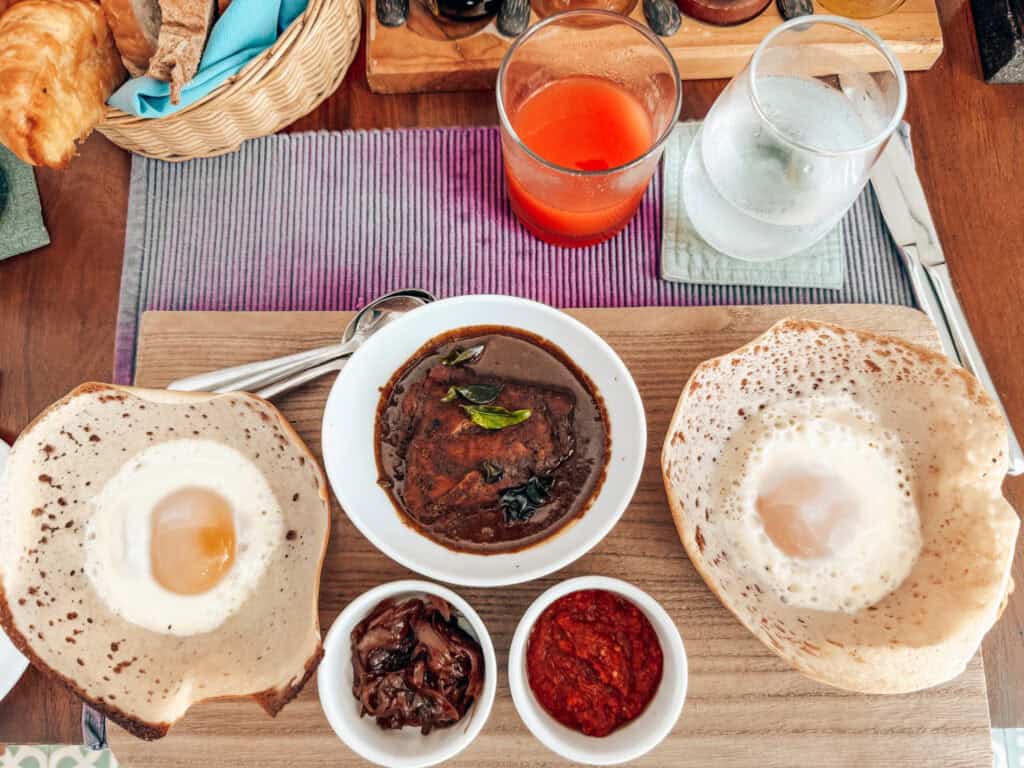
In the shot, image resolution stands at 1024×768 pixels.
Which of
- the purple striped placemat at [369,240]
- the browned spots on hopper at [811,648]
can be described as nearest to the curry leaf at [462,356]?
the purple striped placemat at [369,240]

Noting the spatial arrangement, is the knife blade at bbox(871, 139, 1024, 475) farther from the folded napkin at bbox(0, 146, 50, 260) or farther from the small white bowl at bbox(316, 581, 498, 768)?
the folded napkin at bbox(0, 146, 50, 260)

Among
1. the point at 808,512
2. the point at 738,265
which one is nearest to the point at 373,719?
the point at 808,512

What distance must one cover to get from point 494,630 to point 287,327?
3.03ft

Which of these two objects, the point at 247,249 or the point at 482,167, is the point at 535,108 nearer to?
the point at 482,167

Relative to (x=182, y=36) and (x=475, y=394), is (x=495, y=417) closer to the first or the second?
(x=475, y=394)

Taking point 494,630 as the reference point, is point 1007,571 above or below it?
above

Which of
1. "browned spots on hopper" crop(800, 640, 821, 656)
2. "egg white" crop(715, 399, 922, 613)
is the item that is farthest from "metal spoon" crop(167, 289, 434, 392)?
"browned spots on hopper" crop(800, 640, 821, 656)

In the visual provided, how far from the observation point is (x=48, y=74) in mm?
A: 1675

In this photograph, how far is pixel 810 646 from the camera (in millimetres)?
1677

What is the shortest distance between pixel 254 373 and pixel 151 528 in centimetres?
44

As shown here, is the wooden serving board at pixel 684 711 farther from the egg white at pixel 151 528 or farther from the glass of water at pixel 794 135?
the glass of water at pixel 794 135

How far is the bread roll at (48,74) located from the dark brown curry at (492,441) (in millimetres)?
919

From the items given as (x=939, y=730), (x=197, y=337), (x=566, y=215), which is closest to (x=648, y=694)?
(x=939, y=730)

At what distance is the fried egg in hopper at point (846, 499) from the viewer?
1.66m
